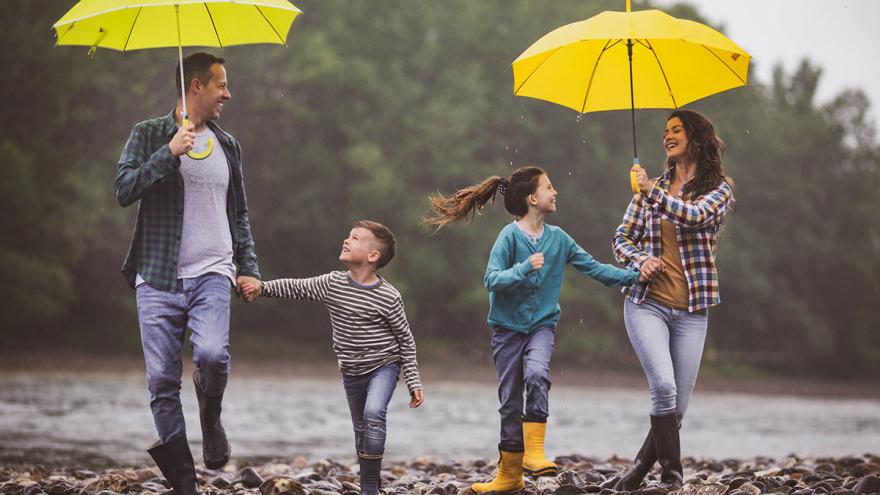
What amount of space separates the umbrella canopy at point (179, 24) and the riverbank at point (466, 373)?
82.1 feet

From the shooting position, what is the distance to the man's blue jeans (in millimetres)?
6434

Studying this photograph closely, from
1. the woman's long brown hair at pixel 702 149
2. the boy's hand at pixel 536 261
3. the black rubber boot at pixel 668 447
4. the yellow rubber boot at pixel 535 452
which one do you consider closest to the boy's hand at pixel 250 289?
the boy's hand at pixel 536 261

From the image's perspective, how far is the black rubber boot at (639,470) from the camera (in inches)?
289

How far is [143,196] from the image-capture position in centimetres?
653

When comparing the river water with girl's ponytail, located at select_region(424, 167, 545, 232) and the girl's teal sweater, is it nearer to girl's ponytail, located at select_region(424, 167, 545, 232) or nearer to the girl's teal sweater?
girl's ponytail, located at select_region(424, 167, 545, 232)

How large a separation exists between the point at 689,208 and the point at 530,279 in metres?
1.00

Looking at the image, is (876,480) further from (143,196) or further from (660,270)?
(143,196)

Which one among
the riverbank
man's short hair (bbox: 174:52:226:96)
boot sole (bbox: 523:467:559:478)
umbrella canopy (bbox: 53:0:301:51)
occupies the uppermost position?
umbrella canopy (bbox: 53:0:301:51)

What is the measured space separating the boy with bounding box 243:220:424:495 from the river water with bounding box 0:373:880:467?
5390 mm

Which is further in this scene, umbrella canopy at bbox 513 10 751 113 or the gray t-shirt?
umbrella canopy at bbox 513 10 751 113

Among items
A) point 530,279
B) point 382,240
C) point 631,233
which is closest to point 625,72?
point 631,233

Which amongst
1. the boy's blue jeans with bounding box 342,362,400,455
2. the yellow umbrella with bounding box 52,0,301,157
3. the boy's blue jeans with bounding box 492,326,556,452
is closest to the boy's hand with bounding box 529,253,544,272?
the boy's blue jeans with bounding box 492,326,556,452

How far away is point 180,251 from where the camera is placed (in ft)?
21.5

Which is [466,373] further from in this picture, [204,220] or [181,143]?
[181,143]
